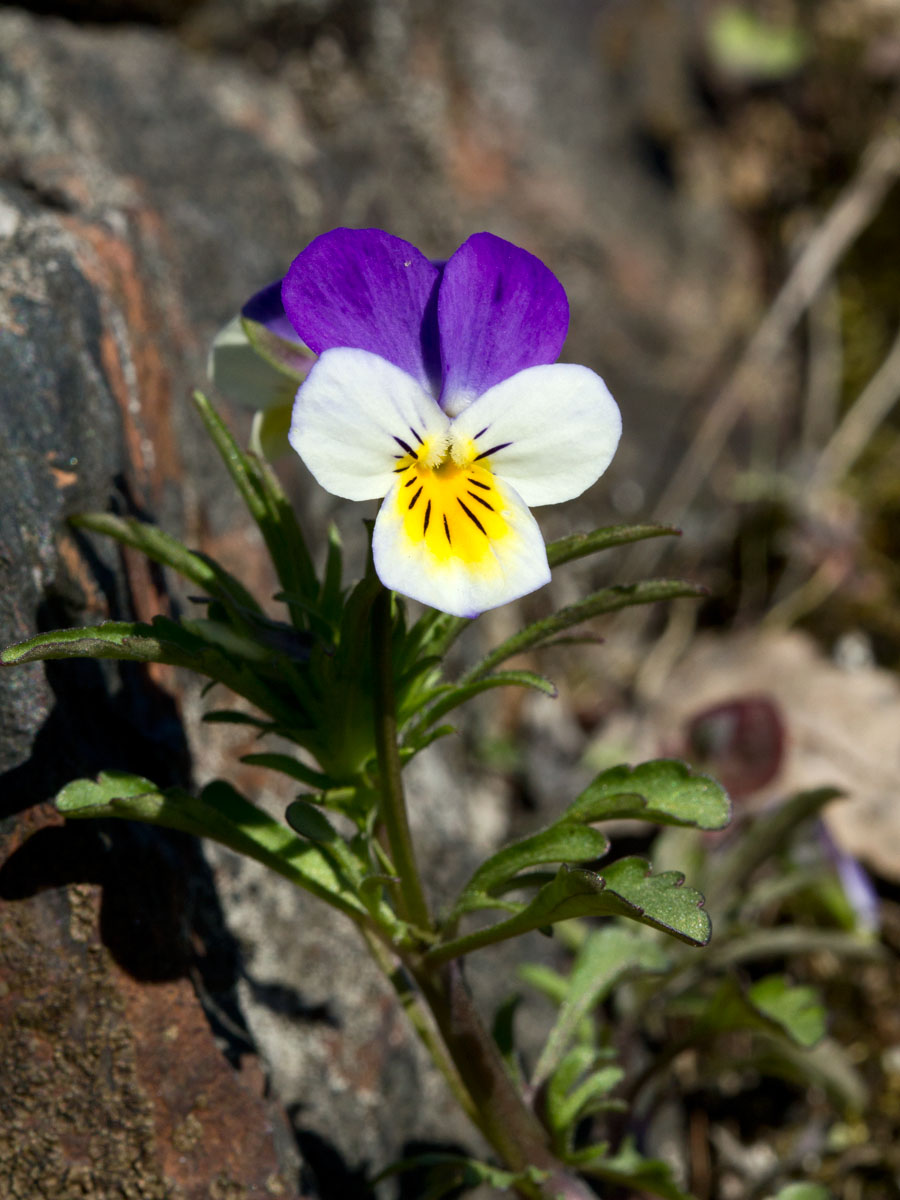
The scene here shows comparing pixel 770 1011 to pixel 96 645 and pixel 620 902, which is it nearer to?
pixel 620 902

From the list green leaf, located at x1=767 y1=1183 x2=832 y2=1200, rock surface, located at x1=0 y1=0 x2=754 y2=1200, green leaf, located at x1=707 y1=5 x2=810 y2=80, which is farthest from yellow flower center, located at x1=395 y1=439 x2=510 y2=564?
green leaf, located at x1=707 y1=5 x2=810 y2=80

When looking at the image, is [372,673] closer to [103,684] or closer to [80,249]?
[103,684]

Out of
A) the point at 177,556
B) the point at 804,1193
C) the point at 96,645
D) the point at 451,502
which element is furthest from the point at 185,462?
the point at 804,1193

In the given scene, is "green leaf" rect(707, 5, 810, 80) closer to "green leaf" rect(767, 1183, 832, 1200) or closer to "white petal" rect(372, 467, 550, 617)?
"white petal" rect(372, 467, 550, 617)

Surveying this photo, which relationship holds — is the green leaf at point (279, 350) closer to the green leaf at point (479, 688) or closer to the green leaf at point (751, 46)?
the green leaf at point (479, 688)

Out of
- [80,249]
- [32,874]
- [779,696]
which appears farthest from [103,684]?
[779,696]

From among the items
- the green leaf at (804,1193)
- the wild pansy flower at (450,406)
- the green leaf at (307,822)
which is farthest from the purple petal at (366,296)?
the green leaf at (804,1193)
